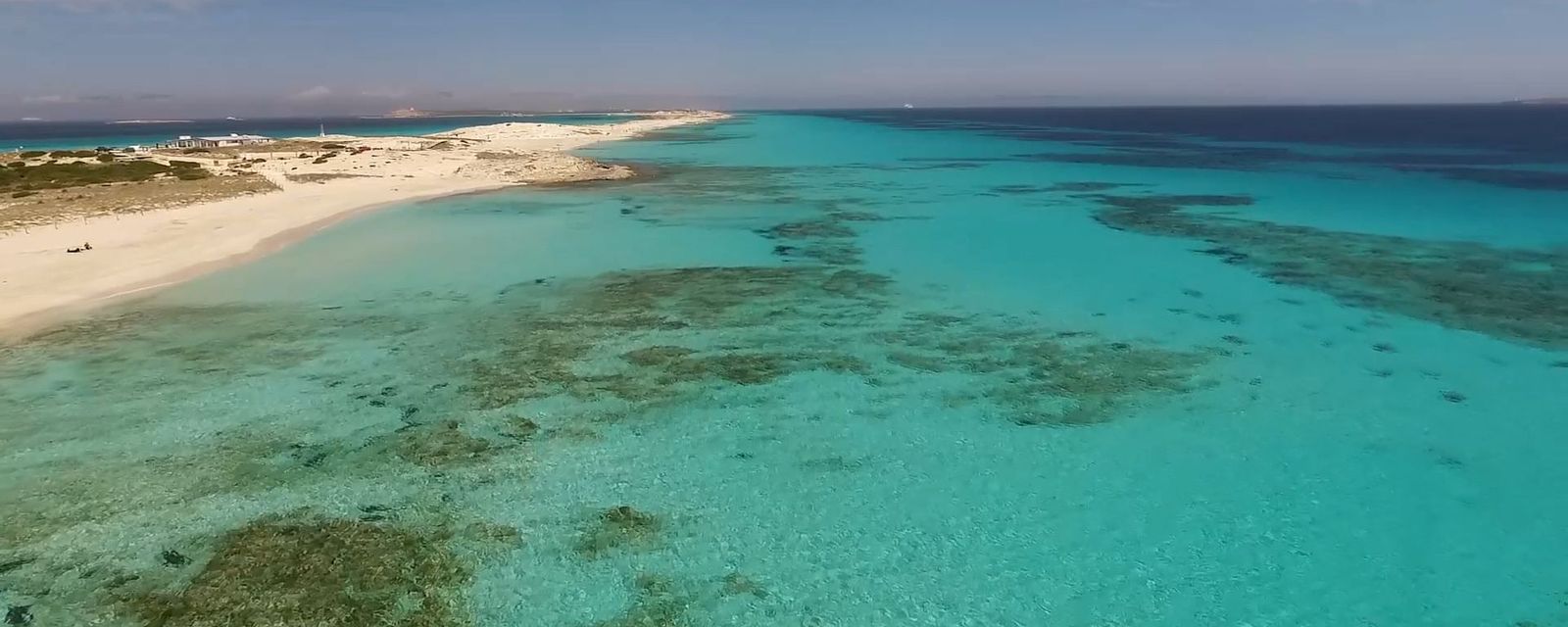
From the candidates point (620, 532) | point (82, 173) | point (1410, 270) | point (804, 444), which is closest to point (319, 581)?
point (620, 532)

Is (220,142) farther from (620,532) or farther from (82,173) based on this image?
(620,532)

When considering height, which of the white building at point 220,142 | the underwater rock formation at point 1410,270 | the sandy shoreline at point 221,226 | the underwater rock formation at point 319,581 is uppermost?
the white building at point 220,142

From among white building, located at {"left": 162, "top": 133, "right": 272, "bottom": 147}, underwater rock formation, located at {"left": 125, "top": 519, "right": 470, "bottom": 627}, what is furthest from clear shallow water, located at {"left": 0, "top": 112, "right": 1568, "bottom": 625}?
white building, located at {"left": 162, "top": 133, "right": 272, "bottom": 147}

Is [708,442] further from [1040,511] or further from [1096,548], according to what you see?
[1096,548]

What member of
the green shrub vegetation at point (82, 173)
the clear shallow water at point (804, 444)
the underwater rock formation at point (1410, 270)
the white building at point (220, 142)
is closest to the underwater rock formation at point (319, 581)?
the clear shallow water at point (804, 444)

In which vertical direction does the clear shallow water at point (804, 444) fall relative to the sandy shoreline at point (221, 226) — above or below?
below

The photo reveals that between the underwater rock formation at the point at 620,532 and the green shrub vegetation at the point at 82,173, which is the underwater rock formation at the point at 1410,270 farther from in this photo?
the green shrub vegetation at the point at 82,173

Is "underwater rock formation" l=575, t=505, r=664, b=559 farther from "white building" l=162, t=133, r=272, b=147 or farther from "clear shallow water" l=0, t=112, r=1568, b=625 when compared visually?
"white building" l=162, t=133, r=272, b=147
